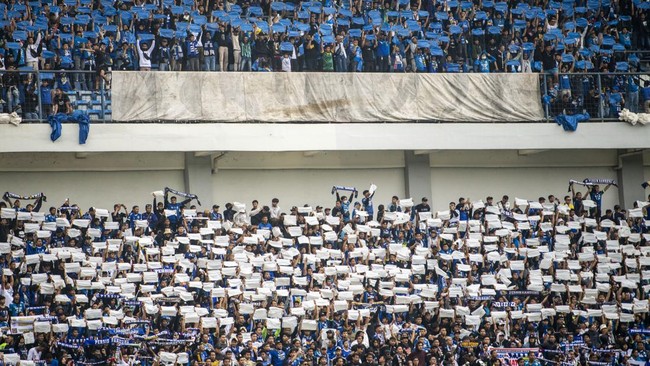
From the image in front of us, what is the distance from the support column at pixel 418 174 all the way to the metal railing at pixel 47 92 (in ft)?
25.2

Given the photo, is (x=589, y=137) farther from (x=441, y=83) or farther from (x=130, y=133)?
(x=130, y=133)

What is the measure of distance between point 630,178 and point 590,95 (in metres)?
3.01

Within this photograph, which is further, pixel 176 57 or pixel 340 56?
pixel 340 56

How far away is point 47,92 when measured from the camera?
3023 cm

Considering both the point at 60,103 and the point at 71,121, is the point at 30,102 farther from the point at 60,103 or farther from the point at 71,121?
the point at 71,121

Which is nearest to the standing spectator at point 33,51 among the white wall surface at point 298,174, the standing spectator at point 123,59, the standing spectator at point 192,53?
the standing spectator at point 123,59

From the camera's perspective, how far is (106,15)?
32.5 meters

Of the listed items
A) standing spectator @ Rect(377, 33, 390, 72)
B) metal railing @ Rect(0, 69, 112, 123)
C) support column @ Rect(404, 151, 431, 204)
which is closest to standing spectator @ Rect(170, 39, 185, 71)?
metal railing @ Rect(0, 69, 112, 123)

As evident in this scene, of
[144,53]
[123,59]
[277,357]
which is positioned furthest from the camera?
[144,53]

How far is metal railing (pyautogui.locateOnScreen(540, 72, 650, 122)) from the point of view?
110 ft

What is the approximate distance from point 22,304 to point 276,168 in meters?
9.01

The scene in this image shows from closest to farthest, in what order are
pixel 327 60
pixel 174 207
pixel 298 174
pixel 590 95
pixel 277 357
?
pixel 277 357 < pixel 174 207 < pixel 327 60 < pixel 590 95 < pixel 298 174

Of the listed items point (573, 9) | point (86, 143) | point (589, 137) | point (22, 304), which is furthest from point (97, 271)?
point (573, 9)

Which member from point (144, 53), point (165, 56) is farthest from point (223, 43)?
point (144, 53)
